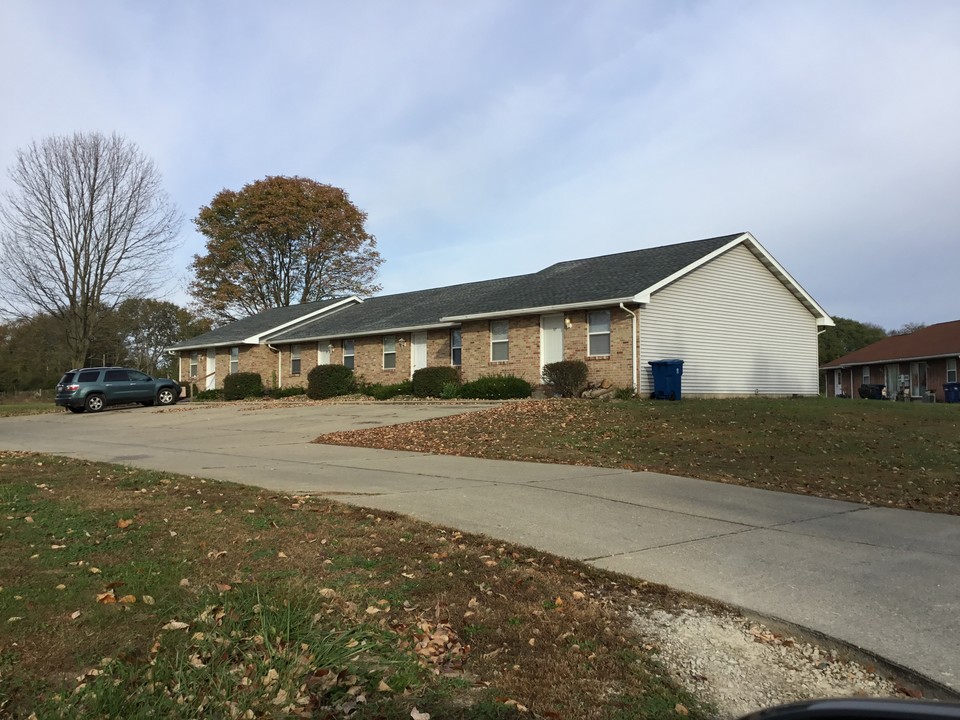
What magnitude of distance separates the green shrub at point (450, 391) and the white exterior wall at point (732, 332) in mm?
6370

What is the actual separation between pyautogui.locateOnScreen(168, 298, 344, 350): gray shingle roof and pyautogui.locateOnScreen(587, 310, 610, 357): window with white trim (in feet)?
64.2

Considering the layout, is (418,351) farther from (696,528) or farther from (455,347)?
(696,528)

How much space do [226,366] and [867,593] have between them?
119 ft

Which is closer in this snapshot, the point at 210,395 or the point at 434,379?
the point at 434,379

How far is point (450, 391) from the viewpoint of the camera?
24.2m

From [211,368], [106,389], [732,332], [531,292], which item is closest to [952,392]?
[732,332]

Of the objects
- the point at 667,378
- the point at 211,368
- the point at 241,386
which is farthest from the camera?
the point at 211,368

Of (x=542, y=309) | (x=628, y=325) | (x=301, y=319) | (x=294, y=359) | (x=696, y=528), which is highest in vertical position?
(x=301, y=319)

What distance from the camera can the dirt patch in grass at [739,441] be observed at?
10.1m

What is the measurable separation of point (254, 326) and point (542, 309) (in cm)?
2129

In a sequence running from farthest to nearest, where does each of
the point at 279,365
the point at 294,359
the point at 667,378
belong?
the point at 279,365, the point at 294,359, the point at 667,378

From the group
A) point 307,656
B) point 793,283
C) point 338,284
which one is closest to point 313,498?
point 307,656

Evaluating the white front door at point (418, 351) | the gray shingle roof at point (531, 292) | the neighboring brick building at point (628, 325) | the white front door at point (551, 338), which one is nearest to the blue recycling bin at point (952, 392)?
the neighboring brick building at point (628, 325)

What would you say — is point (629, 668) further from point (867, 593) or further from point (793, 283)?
point (793, 283)
